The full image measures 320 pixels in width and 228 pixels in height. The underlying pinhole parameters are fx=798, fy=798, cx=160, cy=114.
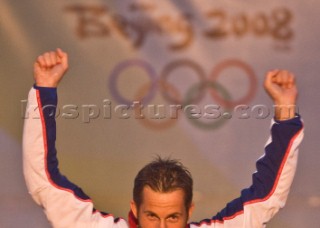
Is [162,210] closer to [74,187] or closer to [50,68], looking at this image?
[74,187]

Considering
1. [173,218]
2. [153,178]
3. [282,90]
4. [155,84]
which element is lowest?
[173,218]

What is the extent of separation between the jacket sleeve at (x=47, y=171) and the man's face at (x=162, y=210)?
0.55 feet

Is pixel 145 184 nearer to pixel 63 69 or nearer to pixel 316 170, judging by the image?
pixel 63 69

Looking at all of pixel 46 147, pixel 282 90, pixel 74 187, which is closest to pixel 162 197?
pixel 74 187

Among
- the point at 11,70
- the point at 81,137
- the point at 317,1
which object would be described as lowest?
the point at 81,137

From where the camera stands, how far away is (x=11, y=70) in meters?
3.79

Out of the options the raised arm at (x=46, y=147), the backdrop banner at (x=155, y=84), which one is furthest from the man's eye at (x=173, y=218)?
the backdrop banner at (x=155, y=84)

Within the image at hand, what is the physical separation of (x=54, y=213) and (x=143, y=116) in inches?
57.8

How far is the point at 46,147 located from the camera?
7.63 ft

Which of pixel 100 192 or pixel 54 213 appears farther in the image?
pixel 100 192

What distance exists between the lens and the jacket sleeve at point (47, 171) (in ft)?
7.56

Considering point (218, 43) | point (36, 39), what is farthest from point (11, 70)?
point (218, 43)

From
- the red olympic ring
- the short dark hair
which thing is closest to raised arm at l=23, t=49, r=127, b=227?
the short dark hair

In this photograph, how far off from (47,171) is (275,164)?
682 mm
